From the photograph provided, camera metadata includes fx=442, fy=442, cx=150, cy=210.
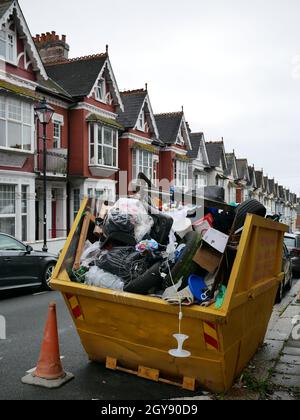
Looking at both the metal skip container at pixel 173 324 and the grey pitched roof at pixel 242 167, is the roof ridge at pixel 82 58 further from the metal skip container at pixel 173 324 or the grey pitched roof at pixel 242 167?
the grey pitched roof at pixel 242 167

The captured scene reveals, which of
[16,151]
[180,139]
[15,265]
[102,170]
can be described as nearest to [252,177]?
[180,139]

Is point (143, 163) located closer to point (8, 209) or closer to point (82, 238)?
point (8, 209)

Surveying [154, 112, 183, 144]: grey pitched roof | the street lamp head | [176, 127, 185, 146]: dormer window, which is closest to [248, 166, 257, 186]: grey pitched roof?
[176, 127, 185, 146]: dormer window

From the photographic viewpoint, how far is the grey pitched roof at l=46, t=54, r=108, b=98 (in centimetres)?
2139

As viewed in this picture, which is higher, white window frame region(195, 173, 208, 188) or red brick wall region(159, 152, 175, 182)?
red brick wall region(159, 152, 175, 182)

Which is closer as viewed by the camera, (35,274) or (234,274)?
(234,274)

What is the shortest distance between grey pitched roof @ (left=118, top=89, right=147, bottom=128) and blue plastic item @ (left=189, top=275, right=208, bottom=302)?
22.2 metres

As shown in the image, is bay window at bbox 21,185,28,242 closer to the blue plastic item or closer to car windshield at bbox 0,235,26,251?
car windshield at bbox 0,235,26,251

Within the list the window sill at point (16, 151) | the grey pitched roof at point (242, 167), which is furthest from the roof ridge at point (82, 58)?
the grey pitched roof at point (242, 167)

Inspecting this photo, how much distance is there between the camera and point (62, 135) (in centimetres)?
2091

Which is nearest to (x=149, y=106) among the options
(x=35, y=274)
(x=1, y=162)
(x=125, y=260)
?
(x=1, y=162)

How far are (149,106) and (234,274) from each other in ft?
80.5
